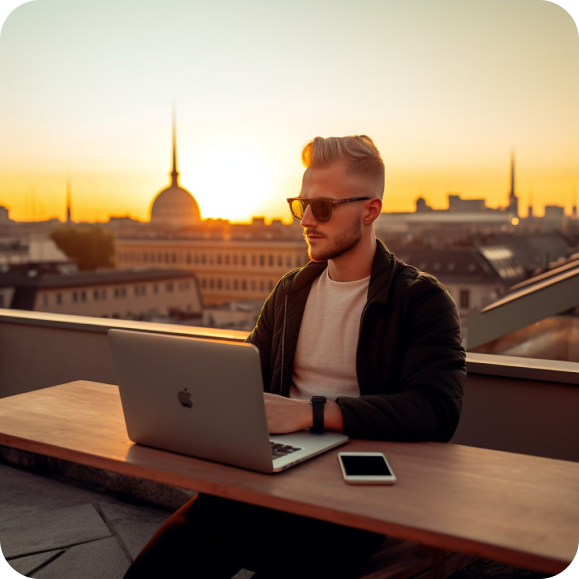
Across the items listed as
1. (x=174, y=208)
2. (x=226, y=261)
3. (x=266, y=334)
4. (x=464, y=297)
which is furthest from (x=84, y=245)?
(x=266, y=334)

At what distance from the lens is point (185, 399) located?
1.27 metres

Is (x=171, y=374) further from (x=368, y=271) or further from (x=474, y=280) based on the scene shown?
(x=474, y=280)

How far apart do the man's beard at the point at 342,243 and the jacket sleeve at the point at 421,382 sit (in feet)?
0.60

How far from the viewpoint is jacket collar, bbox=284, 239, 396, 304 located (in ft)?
5.32

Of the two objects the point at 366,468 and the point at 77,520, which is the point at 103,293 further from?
the point at 366,468

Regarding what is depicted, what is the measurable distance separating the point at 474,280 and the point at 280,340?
52.7 metres

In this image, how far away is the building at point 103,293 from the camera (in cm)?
4241

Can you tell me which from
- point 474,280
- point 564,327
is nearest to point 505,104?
point 474,280

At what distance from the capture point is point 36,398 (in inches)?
72.2

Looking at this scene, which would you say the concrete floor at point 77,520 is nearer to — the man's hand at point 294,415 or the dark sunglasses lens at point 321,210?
the man's hand at point 294,415

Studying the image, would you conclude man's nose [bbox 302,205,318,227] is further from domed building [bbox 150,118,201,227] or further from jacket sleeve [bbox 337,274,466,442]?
domed building [bbox 150,118,201,227]

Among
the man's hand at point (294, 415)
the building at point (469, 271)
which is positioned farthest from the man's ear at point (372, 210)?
the building at point (469, 271)

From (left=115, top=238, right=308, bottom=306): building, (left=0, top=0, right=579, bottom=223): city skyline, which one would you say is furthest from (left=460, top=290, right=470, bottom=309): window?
(left=115, top=238, right=308, bottom=306): building

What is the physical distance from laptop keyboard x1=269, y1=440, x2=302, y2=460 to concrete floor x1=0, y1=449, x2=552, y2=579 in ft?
3.63
